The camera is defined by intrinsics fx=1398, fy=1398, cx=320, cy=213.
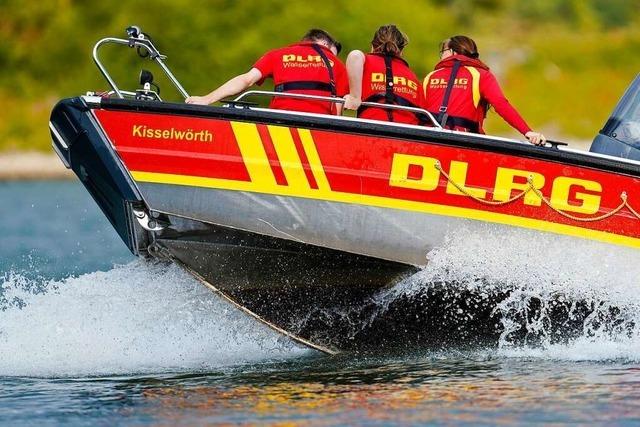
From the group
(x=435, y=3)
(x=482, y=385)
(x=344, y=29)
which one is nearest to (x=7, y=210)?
(x=344, y=29)

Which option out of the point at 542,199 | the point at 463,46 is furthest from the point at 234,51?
the point at 542,199

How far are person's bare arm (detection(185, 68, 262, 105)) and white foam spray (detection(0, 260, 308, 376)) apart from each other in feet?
4.24

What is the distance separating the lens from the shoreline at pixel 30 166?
3303 centimetres

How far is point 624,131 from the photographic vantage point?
8.62 m

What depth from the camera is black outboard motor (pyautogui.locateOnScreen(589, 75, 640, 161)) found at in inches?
335

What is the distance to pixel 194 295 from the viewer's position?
29.3ft

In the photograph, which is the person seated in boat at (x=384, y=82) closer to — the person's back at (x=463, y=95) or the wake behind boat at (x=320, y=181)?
the person's back at (x=463, y=95)

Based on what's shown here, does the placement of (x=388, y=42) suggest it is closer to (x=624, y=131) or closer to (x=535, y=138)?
(x=535, y=138)

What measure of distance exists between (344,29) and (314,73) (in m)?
26.7

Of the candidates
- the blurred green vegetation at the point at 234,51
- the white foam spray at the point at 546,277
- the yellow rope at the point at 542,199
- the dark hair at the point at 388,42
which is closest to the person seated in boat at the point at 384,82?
the dark hair at the point at 388,42

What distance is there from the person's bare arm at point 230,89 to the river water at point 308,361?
1.30 m

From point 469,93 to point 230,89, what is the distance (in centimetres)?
144

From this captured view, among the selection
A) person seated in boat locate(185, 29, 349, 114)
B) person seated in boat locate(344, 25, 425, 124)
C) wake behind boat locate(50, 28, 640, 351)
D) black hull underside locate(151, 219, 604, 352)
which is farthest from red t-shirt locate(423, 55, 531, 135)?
black hull underside locate(151, 219, 604, 352)

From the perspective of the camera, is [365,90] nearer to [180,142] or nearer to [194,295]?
[180,142]
